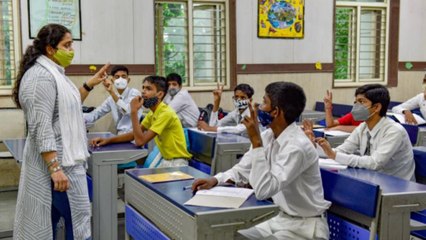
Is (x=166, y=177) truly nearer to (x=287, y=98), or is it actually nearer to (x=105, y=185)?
(x=287, y=98)

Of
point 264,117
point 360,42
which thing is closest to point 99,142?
point 264,117

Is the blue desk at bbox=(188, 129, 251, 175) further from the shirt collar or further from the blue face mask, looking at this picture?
the blue face mask

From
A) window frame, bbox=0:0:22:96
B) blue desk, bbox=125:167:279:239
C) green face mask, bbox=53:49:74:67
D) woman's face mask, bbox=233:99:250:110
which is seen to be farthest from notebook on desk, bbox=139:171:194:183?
window frame, bbox=0:0:22:96

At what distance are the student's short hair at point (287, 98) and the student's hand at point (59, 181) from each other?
3.34ft

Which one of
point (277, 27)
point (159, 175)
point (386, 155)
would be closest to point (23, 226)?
point (159, 175)

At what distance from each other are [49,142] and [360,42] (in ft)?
19.6

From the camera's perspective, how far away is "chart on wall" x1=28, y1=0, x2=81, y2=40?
5.38 meters

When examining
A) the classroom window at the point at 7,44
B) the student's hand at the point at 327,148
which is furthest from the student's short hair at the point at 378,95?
the classroom window at the point at 7,44

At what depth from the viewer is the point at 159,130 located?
138 inches

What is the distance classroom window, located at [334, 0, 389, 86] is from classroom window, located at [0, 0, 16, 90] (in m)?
4.18

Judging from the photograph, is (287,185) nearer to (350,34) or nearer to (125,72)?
(125,72)

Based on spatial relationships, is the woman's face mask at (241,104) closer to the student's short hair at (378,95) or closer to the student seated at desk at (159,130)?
the student seated at desk at (159,130)

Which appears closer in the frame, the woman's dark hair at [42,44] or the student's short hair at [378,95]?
the woman's dark hair at [42,44]

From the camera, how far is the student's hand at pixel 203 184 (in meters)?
2.15
